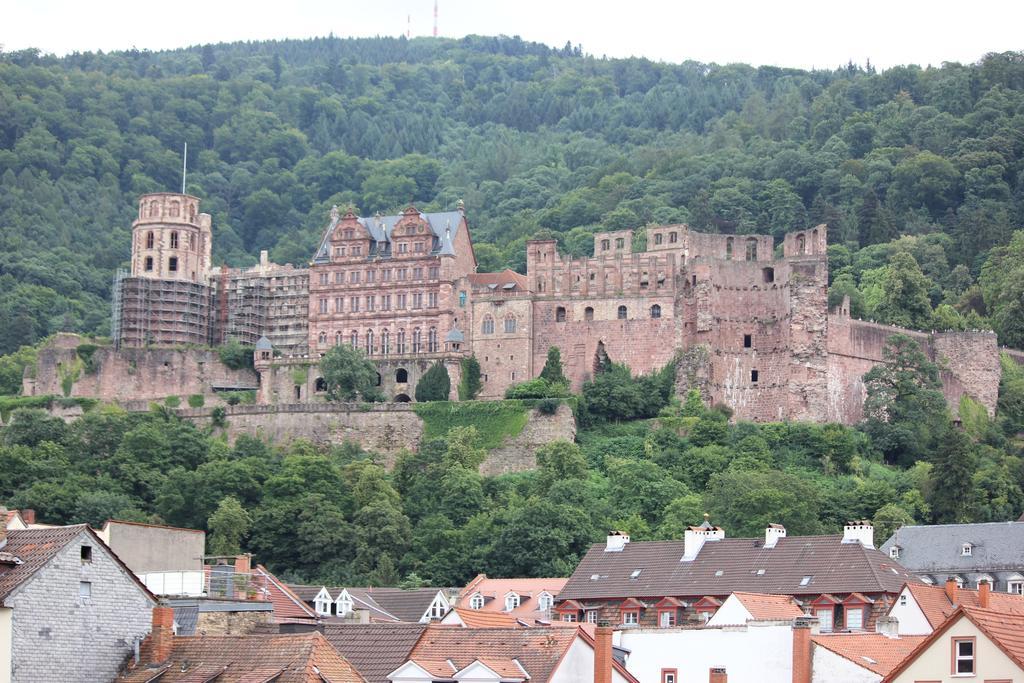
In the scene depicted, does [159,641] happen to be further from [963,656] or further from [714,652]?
[714,652]

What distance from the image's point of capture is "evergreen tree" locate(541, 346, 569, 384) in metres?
111

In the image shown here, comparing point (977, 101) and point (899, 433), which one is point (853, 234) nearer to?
point (977, 101)

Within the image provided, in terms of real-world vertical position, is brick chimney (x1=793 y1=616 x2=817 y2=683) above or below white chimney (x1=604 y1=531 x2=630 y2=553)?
below

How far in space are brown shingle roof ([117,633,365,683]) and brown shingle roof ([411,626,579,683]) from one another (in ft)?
14.5

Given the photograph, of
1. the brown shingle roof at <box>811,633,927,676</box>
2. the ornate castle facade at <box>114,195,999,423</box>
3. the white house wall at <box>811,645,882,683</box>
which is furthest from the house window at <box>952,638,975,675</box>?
the ornate castle facade at <box>114,195,999,423</box>

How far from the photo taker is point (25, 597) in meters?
36.1

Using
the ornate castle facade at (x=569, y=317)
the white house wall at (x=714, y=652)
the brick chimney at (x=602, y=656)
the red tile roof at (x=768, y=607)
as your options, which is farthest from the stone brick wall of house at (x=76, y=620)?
the ornate castle facade at (x=569, y=317)

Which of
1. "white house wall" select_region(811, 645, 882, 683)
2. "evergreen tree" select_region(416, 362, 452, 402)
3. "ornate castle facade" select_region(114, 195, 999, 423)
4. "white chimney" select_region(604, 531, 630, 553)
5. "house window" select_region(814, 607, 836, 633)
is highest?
"ornate castle facade" select_region(114, 195, 999, 423)

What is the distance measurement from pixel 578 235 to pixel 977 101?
103ft

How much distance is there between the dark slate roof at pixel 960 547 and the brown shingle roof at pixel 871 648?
28294mm

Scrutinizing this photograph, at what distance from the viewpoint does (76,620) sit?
36.9 meters

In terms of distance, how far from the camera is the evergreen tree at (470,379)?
113 metres

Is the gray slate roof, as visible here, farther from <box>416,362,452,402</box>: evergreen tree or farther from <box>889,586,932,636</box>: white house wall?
<box>416,362,452,402</box>: evergreen tree

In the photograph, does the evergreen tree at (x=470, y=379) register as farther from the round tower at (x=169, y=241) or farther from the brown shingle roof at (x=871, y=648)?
the brown shingle roof at (x=871, y=648)
